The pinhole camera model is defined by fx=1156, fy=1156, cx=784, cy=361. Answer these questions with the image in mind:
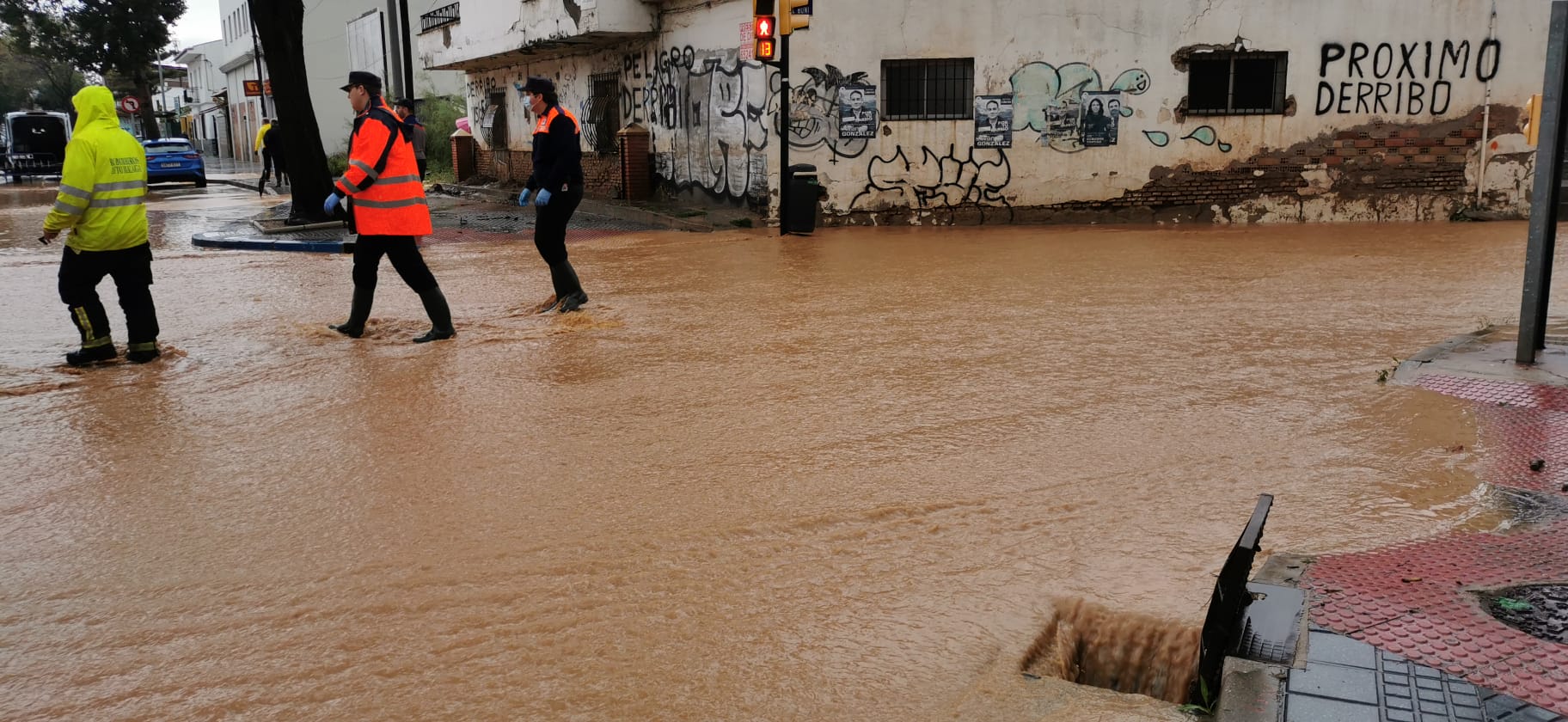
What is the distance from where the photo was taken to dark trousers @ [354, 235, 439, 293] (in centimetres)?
761

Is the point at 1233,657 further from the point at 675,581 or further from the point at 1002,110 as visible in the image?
the point at 1002,110

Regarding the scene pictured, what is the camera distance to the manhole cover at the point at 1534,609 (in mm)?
3244

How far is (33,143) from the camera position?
117 feet

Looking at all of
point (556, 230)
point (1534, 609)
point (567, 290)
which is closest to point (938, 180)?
A: point (567, 290)

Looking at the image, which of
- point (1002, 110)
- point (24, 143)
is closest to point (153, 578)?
point (1002, 110)

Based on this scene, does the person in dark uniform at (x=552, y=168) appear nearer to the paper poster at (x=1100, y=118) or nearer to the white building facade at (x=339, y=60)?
the paper poster at (x=1100, y=118)

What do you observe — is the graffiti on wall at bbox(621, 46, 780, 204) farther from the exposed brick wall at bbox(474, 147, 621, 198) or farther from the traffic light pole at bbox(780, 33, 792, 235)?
the exposed brick wall at bbox(474, 147, 621, 198)

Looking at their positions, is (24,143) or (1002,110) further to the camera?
(24,143)

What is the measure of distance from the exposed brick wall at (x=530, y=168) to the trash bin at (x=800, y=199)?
6481mm

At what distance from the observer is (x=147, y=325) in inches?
283

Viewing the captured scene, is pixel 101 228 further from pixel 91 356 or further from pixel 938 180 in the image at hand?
pixel 938 180

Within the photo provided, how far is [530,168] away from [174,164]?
12.7 m

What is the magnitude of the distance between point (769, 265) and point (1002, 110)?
19.5ft

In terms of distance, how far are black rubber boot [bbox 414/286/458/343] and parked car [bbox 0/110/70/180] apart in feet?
109
